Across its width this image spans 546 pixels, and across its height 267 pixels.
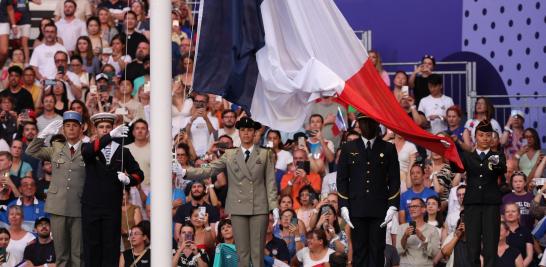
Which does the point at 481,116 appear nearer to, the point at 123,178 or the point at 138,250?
the point at 138,250

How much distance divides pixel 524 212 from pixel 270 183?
348 cm

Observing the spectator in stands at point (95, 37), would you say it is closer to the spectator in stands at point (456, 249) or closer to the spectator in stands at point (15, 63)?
the spectator in stands at point (15, 63)

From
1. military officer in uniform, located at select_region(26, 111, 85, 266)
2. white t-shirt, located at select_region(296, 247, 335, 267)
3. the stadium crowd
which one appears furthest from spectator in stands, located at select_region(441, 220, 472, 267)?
military officer in uniform, located at select_region(26, 111, 85, 266)

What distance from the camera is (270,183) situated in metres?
15.3

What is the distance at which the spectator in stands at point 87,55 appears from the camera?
837 inches

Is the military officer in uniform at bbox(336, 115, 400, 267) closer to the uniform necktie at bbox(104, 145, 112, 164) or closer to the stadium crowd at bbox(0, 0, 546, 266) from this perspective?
the stadium crowd at bbox(0, 0, 546, 266)

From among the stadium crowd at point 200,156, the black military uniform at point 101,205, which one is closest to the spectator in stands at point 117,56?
the stadium crowd at point 200,156

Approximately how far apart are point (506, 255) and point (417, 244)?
1.01 m

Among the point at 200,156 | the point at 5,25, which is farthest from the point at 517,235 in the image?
the point at 5,25

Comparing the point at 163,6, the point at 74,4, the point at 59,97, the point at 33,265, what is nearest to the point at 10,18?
the point at 74,4

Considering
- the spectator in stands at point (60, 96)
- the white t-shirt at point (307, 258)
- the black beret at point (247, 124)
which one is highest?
the spectator in stands at point (60, 96)

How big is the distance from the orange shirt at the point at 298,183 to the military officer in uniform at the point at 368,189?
10.7 ft

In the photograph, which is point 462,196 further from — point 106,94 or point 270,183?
point 106,94

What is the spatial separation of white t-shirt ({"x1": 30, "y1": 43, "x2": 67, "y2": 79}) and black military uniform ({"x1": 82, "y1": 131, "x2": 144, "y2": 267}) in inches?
239
